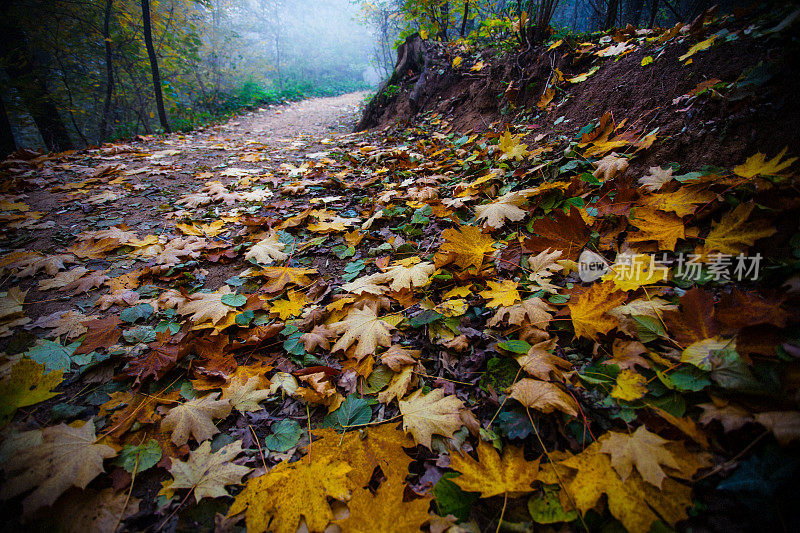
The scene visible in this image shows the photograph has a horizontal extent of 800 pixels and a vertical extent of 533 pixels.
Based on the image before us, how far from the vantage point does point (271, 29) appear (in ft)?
84.1

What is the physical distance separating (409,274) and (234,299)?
105 cm

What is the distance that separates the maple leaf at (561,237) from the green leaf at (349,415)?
3.62 feet

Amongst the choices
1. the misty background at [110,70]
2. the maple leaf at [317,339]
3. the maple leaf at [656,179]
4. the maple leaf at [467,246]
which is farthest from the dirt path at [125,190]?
the maple leaf at [656,179]

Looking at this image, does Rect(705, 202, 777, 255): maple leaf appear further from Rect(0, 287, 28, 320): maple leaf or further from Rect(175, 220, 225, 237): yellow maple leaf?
Rect(0, 287, 28, 320): maple leaf

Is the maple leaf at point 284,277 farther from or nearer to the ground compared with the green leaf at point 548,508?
farther from the ground

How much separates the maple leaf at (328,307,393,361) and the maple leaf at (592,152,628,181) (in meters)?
1.65

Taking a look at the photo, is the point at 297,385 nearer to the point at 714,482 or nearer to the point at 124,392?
the point at 124,392

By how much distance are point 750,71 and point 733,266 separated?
1.25 metres

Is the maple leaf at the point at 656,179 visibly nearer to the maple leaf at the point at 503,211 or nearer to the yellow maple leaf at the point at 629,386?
the maple leaf at the point at 503,211

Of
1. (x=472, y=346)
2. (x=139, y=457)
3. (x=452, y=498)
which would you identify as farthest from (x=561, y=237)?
(x=139, y=457)

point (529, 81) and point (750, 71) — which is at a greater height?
point (529, 81)

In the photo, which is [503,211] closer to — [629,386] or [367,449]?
[629,386]

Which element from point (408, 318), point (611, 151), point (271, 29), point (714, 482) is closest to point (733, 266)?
point (714, 482)

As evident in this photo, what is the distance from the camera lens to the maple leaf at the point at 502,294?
138 centimetres
